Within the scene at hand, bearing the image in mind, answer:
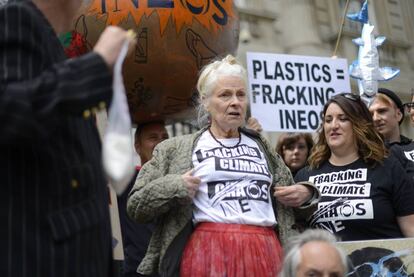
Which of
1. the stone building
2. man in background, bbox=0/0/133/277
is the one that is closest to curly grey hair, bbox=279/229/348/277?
man in background, bbox=0/0/133/277

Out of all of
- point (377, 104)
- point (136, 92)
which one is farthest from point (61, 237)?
point (377, 104)

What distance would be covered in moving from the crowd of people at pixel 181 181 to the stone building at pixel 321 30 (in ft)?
30.1

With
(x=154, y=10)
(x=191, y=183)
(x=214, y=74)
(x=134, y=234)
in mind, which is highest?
(x=154, y=10)

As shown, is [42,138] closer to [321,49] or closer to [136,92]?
[136,92]

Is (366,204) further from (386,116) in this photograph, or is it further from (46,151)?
(46,151)

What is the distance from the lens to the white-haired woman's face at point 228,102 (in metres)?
2.73

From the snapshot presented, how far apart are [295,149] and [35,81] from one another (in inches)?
129

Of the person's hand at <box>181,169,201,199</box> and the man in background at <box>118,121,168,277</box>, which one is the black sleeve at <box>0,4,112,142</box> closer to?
the person's hand at <box>181,169,201,199</box>

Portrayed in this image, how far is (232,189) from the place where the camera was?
2586 millimetres

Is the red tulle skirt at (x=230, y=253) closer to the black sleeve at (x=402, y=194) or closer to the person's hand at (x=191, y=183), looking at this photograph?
the person's hand at (x=191, y=183)

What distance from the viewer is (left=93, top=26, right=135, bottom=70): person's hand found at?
1.37 meters

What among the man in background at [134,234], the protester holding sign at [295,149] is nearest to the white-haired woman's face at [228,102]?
the man in background at [134,234]

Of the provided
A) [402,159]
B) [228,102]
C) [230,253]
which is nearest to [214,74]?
[228,102]

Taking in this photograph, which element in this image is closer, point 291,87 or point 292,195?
point 292,195
